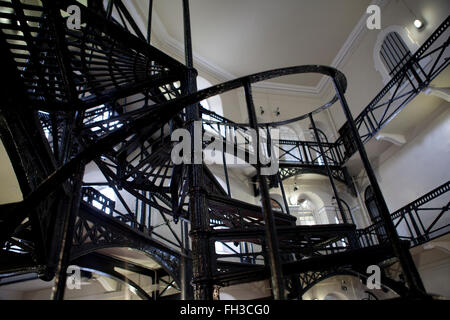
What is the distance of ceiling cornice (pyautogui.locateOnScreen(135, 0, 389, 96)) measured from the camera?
1176 centimetres

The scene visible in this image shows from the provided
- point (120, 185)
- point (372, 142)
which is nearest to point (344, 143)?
point (372, 142)

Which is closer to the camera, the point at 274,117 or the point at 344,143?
the point at 344,143

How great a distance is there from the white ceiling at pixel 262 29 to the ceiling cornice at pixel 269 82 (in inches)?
8.2

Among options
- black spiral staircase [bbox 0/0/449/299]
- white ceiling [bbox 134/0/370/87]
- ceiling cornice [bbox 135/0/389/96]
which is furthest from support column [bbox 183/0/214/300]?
white ceiling [bbox 134/0/370/87]

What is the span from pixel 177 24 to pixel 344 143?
859 cm

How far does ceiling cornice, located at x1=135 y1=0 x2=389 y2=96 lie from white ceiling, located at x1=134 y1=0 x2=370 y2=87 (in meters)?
0.21

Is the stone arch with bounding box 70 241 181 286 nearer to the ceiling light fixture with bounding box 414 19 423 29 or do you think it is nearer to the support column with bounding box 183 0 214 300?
the support column with bounding box 183 0 214 300

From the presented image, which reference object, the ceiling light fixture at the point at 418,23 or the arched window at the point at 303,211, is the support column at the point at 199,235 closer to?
the arched window at the point at 303,211

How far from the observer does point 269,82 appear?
1505 centimetres

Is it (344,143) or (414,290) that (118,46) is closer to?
(414,290)

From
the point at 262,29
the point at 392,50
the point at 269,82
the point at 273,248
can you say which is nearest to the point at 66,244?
the point at 273,248

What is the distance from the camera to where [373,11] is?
12055 millimetres

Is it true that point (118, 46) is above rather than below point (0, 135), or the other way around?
above

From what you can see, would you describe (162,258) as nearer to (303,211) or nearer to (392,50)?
(303,211)
